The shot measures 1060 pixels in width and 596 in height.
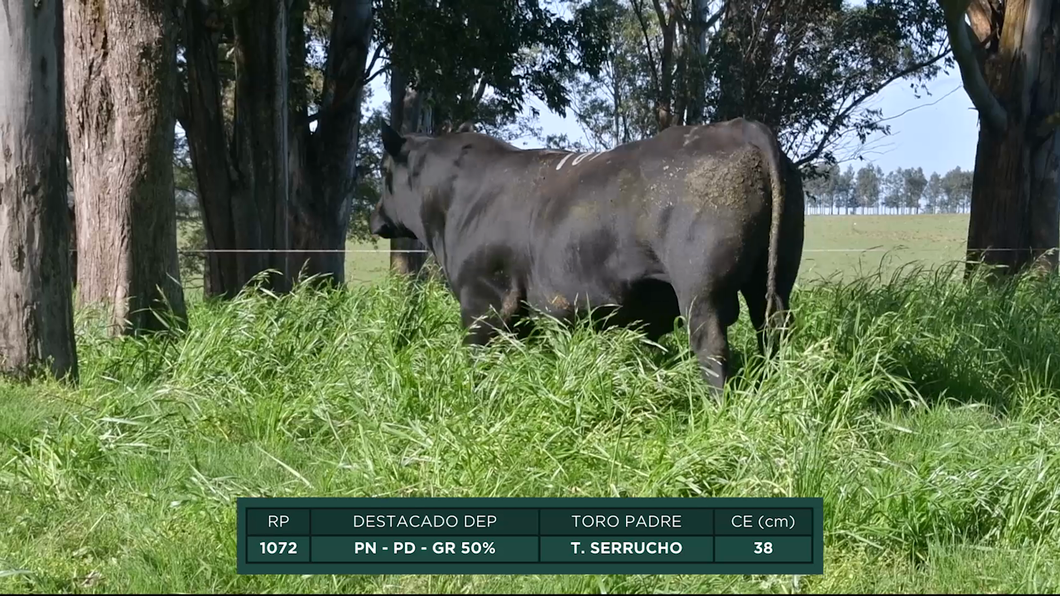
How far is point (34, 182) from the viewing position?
6609 millimetres

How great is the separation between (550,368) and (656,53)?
22.8 metres

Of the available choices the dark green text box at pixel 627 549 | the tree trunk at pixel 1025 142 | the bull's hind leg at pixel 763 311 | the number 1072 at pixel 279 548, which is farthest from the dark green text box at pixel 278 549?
the tree trunk at pixel 1025 142

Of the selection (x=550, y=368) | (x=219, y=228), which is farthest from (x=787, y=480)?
(x=219, y=228)

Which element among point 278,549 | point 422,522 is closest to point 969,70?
point 422,522

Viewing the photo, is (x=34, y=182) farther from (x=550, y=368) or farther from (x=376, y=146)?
(x=376, y=146)

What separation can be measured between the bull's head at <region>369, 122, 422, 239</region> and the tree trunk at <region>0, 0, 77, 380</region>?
2203 mm

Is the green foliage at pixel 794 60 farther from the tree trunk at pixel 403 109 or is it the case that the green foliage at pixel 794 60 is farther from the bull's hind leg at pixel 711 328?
the bull's hind leg at pixel 711 328

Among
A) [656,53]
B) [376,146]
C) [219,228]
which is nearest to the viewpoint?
[219,228]

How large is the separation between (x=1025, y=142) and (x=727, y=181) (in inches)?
330

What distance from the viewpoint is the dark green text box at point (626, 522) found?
386cm

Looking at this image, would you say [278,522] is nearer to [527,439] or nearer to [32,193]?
[527,439]

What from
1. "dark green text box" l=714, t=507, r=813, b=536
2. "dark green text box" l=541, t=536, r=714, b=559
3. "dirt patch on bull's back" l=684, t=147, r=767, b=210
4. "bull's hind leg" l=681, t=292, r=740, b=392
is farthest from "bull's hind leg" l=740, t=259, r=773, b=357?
"dark green text box" l=541, t=536, r=714, b=559

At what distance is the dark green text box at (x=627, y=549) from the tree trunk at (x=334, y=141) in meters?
12.5

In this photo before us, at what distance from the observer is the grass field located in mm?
3955
